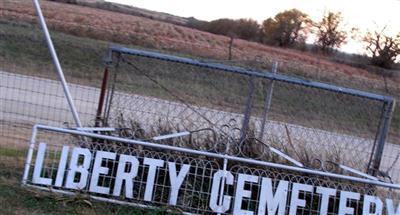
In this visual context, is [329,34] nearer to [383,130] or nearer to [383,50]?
[383,50]

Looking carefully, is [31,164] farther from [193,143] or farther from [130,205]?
[193,143]

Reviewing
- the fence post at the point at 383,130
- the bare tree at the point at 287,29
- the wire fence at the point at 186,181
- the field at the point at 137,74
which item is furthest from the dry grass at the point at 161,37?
the wire fence at the point at 186,181

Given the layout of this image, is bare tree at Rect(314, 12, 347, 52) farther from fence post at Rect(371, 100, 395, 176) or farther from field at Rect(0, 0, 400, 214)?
fence post at Rect(371, 100, 395, 176)

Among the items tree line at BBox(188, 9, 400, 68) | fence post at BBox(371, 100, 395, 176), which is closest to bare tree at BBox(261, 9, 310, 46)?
tree line at BBox(188, 9, 400, 68)

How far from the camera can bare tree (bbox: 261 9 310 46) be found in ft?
170

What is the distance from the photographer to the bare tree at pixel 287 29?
51.8m

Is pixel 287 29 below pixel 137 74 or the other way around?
the other way around

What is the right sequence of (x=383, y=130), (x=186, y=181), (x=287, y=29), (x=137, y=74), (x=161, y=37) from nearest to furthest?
1. (x=186, y=181)
2. (x=383, y=130)
3. (x=137, y=74)
4. (x=161, y=37)
5. (x=287, y=29)

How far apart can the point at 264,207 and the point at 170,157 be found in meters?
1.02

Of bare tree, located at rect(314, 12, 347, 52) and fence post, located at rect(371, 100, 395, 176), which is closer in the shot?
fence post, located at rect(371, 100, 395, 176)

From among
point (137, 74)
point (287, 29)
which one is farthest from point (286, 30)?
point (137, 74)

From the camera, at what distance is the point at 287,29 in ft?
172

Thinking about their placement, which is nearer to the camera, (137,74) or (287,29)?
(137,74)

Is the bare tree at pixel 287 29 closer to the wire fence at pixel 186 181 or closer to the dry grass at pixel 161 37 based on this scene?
the dry grass at pixel 161 37
